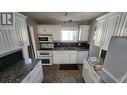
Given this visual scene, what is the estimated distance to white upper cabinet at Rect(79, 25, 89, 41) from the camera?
12.0ft

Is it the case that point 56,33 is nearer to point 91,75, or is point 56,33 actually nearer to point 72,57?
point 72,57

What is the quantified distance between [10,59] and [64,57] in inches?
91.2

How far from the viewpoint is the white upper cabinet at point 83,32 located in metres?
3.65

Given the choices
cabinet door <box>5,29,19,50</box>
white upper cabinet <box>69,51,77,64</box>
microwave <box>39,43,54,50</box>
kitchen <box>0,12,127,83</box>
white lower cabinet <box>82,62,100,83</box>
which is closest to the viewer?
cabinet door <box>5,29,19,50</box>

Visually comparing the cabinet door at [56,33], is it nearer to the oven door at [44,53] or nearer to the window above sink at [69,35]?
the window above sink at [69,35]

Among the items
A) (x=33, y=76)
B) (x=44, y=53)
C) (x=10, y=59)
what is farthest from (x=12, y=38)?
(x=44, y=53)

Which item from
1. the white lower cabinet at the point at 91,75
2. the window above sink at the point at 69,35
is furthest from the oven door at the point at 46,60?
the white lower cabinet at the point at 91,75

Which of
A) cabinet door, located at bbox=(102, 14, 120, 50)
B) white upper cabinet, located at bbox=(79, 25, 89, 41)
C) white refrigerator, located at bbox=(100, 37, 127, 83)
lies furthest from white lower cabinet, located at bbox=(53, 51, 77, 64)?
white refrigerator, located at bbox=(100, 37, 127, 83)

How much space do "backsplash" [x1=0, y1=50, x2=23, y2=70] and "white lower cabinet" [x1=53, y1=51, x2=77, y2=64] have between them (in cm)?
171

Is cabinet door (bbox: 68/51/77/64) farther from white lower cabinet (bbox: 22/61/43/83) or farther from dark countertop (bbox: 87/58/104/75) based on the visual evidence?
white lower cabinet (bbox: 22/61/43/83)

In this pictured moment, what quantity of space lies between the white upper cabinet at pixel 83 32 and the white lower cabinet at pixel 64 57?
2.67 ft
